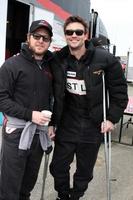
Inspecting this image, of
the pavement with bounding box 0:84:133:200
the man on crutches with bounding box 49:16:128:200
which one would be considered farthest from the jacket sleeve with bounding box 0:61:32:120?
the pavement with bounding box 0:84:133:200

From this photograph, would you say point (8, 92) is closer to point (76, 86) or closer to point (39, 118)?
point (39, 118)

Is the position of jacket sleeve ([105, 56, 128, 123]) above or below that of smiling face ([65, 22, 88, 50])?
below

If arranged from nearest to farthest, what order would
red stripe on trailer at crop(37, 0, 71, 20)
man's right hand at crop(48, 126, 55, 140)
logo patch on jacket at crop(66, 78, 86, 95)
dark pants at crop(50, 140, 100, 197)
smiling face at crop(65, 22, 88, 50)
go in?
smiling face at crop(65, 22, 88, 50) < logo patch on jacket at crop(66, 78, 86, 95) < man's right hand at crop(48, 126, 55, 140) < dark pants at crop(50, 140, 100, 197) < red stripe on trailer at crop(37, 0, 71, 20)

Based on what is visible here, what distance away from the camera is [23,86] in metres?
2.91


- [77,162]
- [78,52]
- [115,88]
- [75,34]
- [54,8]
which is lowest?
[77,162]

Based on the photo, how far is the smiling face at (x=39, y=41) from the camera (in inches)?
116

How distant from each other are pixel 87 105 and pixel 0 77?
0.96m

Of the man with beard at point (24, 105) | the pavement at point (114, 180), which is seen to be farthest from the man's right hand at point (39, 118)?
the pavement at point (114, 180)

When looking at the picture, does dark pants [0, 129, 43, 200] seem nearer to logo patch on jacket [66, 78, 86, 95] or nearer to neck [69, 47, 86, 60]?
logo patch on jacket [66, 78, 86, 95]

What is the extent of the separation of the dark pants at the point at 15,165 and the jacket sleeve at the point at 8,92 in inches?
8.1

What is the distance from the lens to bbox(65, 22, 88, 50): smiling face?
3219mm

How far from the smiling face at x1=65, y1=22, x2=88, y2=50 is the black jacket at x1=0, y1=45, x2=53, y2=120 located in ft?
1.23

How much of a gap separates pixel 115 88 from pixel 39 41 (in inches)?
37.3

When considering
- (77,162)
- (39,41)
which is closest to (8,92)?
(39,41)
